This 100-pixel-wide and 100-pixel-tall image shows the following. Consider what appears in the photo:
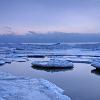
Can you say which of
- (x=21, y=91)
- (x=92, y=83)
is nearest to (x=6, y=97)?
(x=21, y=91)

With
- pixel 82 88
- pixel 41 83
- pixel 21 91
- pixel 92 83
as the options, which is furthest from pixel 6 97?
pixel 92 83

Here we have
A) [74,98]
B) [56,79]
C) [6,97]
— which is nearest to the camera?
[6,97]

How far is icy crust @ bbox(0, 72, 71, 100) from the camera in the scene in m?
8.97

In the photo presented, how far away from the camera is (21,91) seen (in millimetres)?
9891

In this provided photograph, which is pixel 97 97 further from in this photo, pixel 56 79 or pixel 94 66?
pixel 94 66

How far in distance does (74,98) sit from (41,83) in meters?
2.62

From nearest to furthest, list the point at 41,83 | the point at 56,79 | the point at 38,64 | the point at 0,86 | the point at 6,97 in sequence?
the point at 6,97, the point at 0,86, the point at 41,83, the point at 56,79, the point at 38,64

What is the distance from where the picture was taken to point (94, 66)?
1861cm

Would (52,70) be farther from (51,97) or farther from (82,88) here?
(51,97)

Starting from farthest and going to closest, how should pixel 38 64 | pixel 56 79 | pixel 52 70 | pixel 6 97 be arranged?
pixel 38 64 → pixel 52 70 → pixel 56 79 → pixel 6 97

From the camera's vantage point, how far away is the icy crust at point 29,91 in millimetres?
8969

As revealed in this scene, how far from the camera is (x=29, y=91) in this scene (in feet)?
32.6

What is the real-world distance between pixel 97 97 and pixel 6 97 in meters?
3.54

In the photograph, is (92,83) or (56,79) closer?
(92,83)
